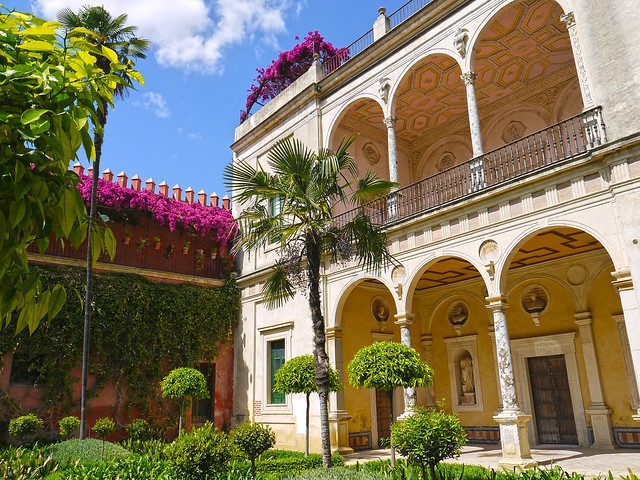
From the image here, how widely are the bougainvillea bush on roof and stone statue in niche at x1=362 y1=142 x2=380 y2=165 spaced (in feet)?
15.9

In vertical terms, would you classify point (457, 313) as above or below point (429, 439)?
above

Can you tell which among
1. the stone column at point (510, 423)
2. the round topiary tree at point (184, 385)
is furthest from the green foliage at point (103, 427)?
the stone column at point (510, 423)

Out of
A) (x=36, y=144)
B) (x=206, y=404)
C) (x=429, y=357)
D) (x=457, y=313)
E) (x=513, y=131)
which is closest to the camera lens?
(x=36, y=144)

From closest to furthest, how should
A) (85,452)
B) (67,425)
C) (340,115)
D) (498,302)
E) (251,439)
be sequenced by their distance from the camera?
1. (251,439)
2. (85,452)
3. (498,302)
4. (67,425)
5. (340,115)

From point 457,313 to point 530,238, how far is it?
5.75 m

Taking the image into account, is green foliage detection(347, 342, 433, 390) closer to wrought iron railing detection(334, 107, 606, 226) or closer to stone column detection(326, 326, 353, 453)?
wrought iron railing detection(334, 107, 606, 226)

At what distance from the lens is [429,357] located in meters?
15.9

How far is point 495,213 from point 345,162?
3.68 metres

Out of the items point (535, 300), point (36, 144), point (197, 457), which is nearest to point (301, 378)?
point (197, 457)

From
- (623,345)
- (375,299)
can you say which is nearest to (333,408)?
(375,299)

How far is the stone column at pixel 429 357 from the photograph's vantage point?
51.6 ft

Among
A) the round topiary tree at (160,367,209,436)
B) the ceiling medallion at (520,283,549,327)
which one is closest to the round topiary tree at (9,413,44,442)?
the round topiary tree at (160,367,209,436)

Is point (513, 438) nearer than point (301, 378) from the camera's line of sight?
Yes

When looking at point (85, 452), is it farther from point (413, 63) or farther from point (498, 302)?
point (413, 63)
